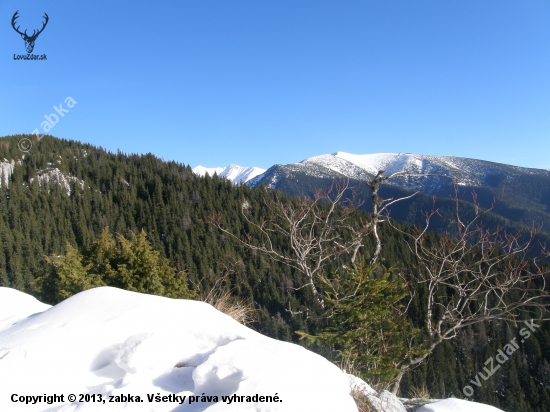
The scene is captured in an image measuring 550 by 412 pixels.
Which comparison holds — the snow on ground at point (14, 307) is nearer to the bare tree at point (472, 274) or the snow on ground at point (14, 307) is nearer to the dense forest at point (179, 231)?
the bare tree at point (472, 274)

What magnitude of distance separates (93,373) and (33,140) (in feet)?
447

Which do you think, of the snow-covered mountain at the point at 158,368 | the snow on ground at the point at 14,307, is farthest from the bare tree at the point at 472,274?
the snow on ground at the point at 14,307

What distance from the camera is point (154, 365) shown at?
3479 mm

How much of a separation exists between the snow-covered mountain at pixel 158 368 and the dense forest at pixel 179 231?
1745 inches

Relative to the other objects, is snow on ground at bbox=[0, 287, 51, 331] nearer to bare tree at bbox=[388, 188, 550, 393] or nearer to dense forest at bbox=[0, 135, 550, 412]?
bare tree at bbox=[388, 188, 550, 393]

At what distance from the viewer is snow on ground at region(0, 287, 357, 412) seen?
9.86 feet

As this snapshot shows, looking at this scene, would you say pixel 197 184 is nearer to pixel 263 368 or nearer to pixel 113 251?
pixel 113 251

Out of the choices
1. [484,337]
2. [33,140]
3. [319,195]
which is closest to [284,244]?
[484,337]

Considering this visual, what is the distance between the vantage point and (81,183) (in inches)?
4013

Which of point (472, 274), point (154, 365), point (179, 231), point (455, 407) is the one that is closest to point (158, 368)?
point (154, 365)

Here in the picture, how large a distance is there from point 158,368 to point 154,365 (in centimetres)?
5

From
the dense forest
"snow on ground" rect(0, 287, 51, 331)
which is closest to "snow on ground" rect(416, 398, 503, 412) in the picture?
"snow on ground" rect(0, 287, 51, 331)

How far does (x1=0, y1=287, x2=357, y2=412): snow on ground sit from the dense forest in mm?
44455

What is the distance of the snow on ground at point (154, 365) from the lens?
3004mm
